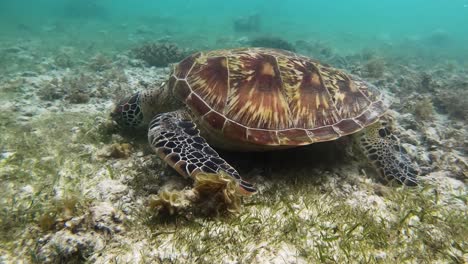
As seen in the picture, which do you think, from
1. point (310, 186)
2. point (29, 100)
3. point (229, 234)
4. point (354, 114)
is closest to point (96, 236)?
point (229, 234)

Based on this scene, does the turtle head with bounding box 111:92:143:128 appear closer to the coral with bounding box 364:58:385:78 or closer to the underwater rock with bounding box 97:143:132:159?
the underwater rock with bounding box 97:143:132:159

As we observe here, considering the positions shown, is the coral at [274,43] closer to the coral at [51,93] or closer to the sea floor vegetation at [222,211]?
the sea floor vegetation at [222,211]

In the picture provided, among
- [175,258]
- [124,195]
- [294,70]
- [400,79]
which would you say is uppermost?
[294,70]

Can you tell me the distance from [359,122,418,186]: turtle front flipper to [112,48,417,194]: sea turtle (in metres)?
0.01

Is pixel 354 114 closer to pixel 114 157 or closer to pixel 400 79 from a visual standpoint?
pixel 114 157

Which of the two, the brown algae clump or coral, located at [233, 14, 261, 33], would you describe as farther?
coral, located at [233, 14, 261, 33]

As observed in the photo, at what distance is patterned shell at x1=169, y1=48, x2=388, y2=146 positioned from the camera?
3.43 metres

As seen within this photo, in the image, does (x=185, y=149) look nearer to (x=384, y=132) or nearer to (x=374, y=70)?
(x=384, y=132)

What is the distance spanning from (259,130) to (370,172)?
5.59 ft

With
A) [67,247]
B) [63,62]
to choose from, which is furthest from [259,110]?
[63,62]

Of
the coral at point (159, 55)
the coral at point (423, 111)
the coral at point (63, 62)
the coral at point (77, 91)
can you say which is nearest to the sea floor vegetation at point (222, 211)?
the coral at point (423, 111)

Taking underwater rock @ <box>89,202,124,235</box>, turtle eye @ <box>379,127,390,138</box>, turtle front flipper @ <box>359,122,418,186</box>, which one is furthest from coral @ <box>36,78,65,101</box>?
turtle eye @ <box>379,127,390,138</box>

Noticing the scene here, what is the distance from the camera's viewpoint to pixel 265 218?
2.53m

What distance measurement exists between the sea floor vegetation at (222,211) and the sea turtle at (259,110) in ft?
1.18
